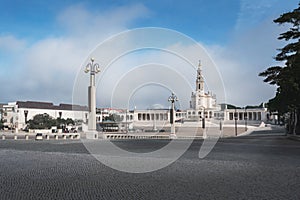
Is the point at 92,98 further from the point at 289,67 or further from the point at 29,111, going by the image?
the point at 29,111

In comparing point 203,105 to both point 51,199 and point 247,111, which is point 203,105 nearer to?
point 247,111

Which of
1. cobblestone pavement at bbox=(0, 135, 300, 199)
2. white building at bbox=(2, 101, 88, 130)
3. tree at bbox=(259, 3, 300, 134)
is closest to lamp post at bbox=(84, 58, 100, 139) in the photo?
tree at bbox=(259, 3, 300, 134)

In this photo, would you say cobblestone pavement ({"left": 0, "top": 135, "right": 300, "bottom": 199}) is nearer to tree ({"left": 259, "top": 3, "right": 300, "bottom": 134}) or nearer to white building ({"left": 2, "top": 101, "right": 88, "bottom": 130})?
tree ({"left": 259, "top": 3, "right": 300, "bottom": 134})

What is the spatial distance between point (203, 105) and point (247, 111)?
15948 mm

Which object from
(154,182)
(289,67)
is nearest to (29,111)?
(289,67)

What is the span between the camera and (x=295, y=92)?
88.8ft

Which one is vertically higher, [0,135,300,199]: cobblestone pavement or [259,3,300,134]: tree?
[259,3,300,134]: tree

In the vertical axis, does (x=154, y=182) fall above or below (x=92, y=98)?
below

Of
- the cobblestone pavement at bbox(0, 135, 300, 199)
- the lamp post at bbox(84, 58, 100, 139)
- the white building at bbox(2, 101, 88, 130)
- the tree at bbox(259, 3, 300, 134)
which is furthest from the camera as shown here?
the white building at bbox(2, 101, 88, 130)

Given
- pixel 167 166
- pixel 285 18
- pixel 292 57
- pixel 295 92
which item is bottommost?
pixel 167 166

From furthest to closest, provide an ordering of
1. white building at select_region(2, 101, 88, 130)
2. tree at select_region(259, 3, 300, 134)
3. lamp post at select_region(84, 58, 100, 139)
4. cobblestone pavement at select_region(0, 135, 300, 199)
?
1. white building at select_region(2, 101, 88, 130)
2. lamp post at select_region(84, 58, 100, 139)
3. tree at select_region(259, 3, 300, 134)
4. cobblestone pavement at select_region(0, 135, 300, 199)

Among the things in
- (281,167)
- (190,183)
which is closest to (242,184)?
(190,183)

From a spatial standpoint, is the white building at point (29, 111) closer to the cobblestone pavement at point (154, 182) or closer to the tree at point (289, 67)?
the tree at point (289, 67)

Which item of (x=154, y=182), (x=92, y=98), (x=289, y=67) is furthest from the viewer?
(x=92, y=98)
